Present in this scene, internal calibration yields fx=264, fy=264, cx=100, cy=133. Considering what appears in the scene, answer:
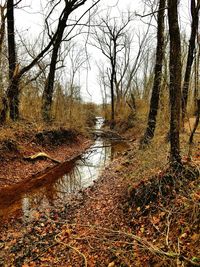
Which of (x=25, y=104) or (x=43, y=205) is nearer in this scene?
(x=43, y=205)

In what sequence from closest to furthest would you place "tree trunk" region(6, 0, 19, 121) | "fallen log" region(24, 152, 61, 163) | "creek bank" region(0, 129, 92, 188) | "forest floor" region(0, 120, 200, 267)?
1. "forest floor" region(0, 120, 200, 267)
2. "creek bank" region(0, 129, 92, 188)
3. "fallen log" region(24, 152, 61, 163)
4. "tree trunk" region(6, 0, 19, 121)

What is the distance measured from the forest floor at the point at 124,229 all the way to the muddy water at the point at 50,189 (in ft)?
1.61

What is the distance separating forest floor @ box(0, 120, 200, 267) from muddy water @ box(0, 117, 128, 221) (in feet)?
1.61

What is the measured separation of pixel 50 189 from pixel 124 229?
4461mm

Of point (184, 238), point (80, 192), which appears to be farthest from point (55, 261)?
point (80, 192)

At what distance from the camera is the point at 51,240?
5.48m

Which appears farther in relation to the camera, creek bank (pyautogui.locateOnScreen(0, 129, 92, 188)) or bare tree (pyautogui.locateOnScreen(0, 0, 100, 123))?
bare tree (pyautogui.locateOnScreen(0, 0, 100, 123))

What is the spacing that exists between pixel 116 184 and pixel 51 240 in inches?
135

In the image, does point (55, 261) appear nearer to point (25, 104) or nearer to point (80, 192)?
point (80, 192)

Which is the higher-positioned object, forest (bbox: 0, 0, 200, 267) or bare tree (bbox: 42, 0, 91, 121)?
bare tree (bbox: 42, 0, 91, 121)

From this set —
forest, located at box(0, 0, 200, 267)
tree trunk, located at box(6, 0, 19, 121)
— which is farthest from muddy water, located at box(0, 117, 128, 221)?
tree trunk, located at box(6, 0, 19, 121)

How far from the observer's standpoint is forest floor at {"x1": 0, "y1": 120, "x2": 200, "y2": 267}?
398 centimetres

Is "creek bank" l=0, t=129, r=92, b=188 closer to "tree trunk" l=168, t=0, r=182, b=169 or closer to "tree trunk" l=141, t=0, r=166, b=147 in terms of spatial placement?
"tree trunk" l=141, t=0, r=166, b=147

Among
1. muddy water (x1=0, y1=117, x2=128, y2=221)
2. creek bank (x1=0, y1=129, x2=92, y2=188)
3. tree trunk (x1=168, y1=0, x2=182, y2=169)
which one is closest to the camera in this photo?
tree trunk (x1=168, y1=0, x2=182, y2=169)
